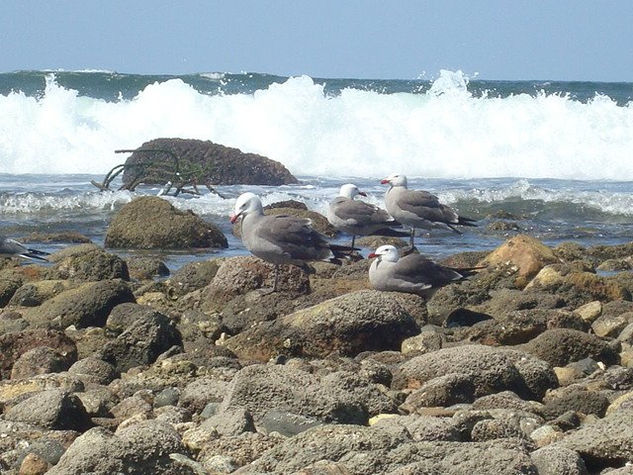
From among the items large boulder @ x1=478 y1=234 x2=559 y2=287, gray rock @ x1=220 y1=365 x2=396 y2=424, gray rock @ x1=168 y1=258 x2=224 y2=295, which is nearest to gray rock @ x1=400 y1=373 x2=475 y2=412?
gray rock @ x1=220 y1=365 x2=396 y2=424

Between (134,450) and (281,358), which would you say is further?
(281,358)

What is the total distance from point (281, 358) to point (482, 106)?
25.9 metres

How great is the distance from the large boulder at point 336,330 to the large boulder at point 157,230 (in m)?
5.54

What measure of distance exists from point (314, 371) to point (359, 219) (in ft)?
17.4

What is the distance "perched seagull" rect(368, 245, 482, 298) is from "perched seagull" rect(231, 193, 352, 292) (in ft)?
2.27

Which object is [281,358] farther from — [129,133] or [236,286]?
[129,133]

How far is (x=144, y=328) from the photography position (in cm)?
707

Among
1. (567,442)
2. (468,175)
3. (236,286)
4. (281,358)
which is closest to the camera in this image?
(567,442)

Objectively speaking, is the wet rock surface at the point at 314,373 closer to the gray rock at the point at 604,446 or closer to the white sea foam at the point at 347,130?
the gray rock at the point at 604,446

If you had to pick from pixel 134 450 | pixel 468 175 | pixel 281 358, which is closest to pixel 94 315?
pixel 281 358

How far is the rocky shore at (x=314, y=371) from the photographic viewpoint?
4.27 m

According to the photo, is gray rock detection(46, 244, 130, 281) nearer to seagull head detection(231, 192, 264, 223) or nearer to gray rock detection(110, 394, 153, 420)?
seagull head detection(231, 192, 264, 223)

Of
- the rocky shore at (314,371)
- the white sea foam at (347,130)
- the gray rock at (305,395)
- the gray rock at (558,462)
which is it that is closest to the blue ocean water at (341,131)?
the white sea foam at (347,130)

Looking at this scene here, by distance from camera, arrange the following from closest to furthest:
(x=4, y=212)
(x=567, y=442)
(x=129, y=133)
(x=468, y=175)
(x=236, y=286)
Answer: (x=567, y=442), (x=236, y=286), (x=4, y=212), (x=468, y=175), (x=129, y=133)
